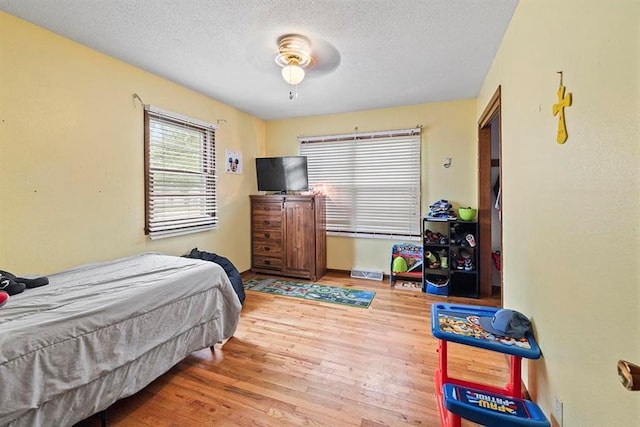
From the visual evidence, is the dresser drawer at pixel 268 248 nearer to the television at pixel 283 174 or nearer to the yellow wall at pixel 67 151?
the television at pixel 283 174

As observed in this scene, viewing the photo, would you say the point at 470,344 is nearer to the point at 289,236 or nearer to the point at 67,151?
the point at 289,236

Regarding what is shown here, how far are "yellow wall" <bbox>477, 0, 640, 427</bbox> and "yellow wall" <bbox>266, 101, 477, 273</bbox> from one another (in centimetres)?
203

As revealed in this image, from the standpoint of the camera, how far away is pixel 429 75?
293 cm

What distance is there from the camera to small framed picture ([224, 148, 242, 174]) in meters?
3.93

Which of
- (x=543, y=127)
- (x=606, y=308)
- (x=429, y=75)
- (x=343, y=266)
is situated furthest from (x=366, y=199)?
(x=606, y=308)

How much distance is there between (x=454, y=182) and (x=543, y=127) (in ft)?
8.04

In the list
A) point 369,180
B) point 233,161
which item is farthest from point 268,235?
point 369,180

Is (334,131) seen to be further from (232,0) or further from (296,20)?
(232,0)

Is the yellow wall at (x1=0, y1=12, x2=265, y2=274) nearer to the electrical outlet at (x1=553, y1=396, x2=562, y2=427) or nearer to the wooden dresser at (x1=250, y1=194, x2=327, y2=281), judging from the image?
the wooden dresser at (x1=250, y1=194, x2=327, y2=281)

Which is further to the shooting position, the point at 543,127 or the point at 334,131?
the point at 334,131

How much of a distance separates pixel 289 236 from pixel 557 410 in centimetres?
328

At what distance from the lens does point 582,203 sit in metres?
1.04

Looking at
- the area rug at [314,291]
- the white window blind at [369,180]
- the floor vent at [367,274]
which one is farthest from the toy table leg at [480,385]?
the white window blind at [369,180]

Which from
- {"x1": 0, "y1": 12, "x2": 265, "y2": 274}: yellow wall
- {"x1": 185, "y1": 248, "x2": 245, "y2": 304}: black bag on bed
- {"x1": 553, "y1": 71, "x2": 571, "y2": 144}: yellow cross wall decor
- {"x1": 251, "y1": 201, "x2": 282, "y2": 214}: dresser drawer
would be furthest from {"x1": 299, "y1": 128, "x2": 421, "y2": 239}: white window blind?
{"x1": 553, "y1": 71, "x2": 571, "y2": 144}: yellow cross wall decor
